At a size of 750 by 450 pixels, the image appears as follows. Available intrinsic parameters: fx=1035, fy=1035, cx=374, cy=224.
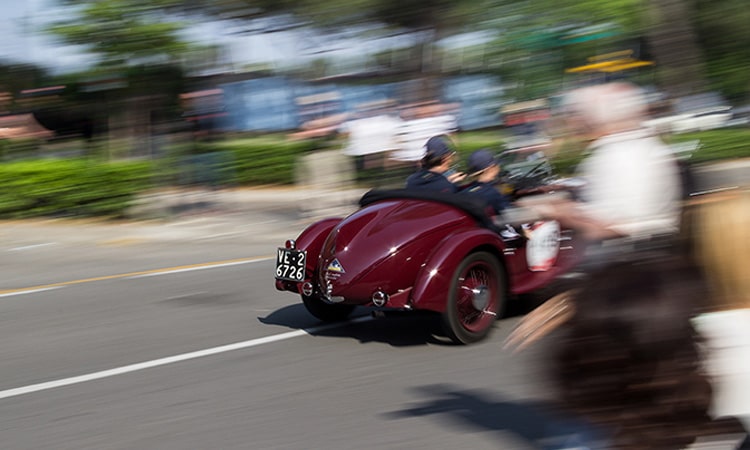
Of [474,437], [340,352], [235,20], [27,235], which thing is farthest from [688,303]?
[235,20]

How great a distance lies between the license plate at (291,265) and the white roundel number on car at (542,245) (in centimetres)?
168

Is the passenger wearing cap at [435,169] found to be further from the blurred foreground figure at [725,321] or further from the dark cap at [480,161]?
the blurred foreground figure at [725,321]

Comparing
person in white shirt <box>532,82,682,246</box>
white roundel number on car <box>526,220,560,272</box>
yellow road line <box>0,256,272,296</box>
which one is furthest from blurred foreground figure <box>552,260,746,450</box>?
yellow road line <box>0,256,272,296</box>

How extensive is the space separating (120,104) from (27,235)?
5.81 meters

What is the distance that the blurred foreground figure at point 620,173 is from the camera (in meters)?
4.31

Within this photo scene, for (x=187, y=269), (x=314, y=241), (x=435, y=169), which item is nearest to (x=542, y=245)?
(x=435, y=169)

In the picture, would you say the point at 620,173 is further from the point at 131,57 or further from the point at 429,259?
the point at 131,57

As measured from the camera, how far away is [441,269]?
6.95m

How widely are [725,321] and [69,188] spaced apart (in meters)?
14.0

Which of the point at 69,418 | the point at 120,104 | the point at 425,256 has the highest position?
the point at 120,104

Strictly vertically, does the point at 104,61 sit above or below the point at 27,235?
above

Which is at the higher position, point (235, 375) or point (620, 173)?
point (620, 173)

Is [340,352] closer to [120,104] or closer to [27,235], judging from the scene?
[27,235]

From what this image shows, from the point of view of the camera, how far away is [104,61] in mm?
17906
